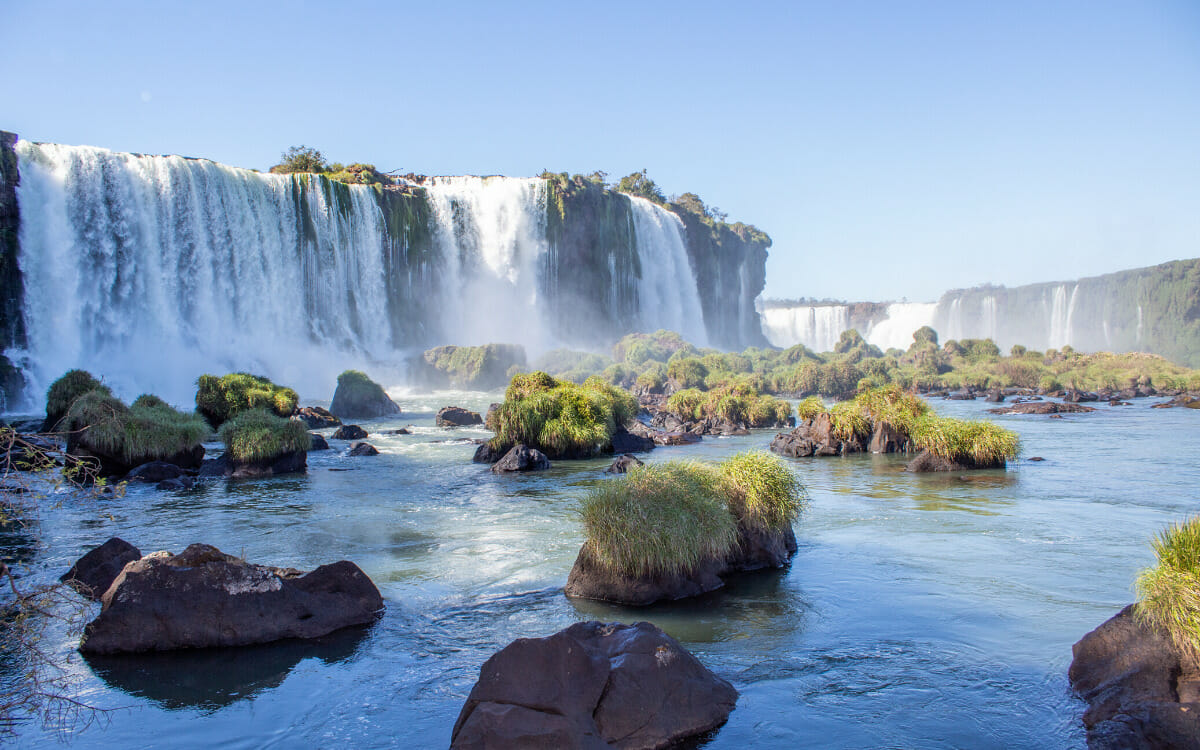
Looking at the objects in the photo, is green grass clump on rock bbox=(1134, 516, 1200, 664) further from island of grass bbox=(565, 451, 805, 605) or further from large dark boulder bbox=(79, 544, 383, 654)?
large dark boulder bbox=(79, 544, 383, 654)

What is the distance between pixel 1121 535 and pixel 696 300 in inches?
3248

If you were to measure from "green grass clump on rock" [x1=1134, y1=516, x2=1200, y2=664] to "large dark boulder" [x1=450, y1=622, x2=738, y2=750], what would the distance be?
12.0 feet

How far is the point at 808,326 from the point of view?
12075cm

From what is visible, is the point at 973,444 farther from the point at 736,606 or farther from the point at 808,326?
the point at 808,326

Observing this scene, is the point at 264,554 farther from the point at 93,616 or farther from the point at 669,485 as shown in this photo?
the point at 669,485

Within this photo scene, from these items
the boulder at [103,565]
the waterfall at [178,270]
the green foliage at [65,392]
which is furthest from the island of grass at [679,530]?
the waterfall at [178,270]

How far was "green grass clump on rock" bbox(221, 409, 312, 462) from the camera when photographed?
21312mm

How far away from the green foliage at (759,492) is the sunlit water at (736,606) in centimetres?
83

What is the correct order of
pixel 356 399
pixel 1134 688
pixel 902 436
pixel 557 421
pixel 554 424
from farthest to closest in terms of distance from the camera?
pixel 356 399
pixel 902 436
pixel 557 421
pixel 554 424
pixel 1134 688

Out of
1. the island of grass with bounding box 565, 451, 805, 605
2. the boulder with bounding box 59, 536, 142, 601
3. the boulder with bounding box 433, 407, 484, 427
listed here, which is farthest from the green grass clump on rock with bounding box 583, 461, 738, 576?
the boulder with bounding box 433, 407, 484, 427

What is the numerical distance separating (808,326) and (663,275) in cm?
3969

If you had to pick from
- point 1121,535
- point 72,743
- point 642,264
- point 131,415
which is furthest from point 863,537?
point 642,264

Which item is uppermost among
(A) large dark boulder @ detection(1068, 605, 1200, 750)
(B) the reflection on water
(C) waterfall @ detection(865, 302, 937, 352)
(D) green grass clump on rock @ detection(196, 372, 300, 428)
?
(C) waterfall @ detection(865, 302, 937, 352)

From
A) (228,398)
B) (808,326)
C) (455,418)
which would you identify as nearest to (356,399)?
(455,418)
